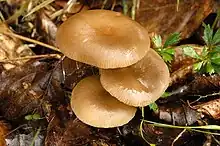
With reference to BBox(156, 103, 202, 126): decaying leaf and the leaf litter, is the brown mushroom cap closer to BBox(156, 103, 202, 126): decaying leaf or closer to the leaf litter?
the leaf litter

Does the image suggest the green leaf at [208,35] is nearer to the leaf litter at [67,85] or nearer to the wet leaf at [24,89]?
the leaf litter at [67,85]

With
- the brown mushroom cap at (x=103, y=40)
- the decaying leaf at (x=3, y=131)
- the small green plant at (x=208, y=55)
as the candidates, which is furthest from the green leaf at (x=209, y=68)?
the decaying leaf at (x=3, y=131)

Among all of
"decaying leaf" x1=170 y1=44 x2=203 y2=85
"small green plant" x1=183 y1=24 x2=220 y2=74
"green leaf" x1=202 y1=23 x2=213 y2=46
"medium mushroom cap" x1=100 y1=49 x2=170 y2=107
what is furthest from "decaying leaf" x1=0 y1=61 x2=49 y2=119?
"green leaf" x1=202 y1=23 x2=213 y2=46

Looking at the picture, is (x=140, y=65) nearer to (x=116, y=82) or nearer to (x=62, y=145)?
(x=116, y=82)

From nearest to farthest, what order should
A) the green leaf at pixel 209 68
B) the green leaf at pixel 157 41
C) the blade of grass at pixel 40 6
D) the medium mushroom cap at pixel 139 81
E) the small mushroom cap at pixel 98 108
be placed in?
the medium mushroom cap at pixel 139 81 < the small mushroom cap at pixel 98 108 < the green leaf at pixel 209 68 < the green leaf at pixel 157 41 < the blade of grass at pixel 40 6

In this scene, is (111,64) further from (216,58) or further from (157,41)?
(216,58)

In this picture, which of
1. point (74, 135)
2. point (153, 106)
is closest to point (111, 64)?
point (153, 106)

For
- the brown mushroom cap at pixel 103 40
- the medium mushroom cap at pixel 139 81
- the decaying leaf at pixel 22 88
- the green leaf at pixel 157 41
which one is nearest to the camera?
the brown mushroom cap at pixel 103 40
